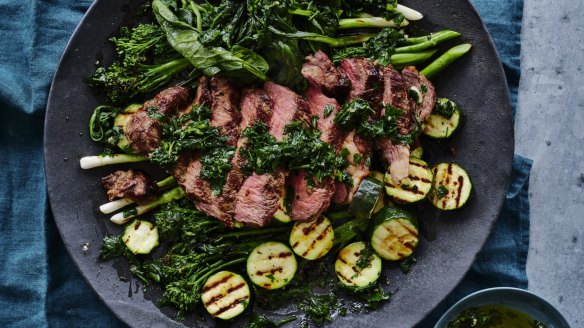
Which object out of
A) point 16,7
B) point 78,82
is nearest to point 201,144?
point 78,82

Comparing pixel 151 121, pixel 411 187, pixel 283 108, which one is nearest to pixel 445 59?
pixel 411 187

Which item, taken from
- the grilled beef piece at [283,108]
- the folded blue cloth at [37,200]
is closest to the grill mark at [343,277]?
the folded blue cloth at [37,200]

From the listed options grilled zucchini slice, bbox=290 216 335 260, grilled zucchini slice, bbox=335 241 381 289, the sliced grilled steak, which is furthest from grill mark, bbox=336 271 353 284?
the sliced grilled steak

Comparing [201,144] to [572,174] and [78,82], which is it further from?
[572,174]

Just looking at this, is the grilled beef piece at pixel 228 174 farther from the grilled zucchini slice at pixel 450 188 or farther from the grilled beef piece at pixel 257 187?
the grilled zucchini slice at pixel 450 188

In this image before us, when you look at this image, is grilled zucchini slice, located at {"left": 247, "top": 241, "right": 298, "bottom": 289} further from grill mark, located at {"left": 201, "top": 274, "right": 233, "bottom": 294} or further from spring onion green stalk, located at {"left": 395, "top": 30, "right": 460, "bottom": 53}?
spring onion green stalk, located at {"left": 395, "top": 30, "right": 460, "bottom": 53}
